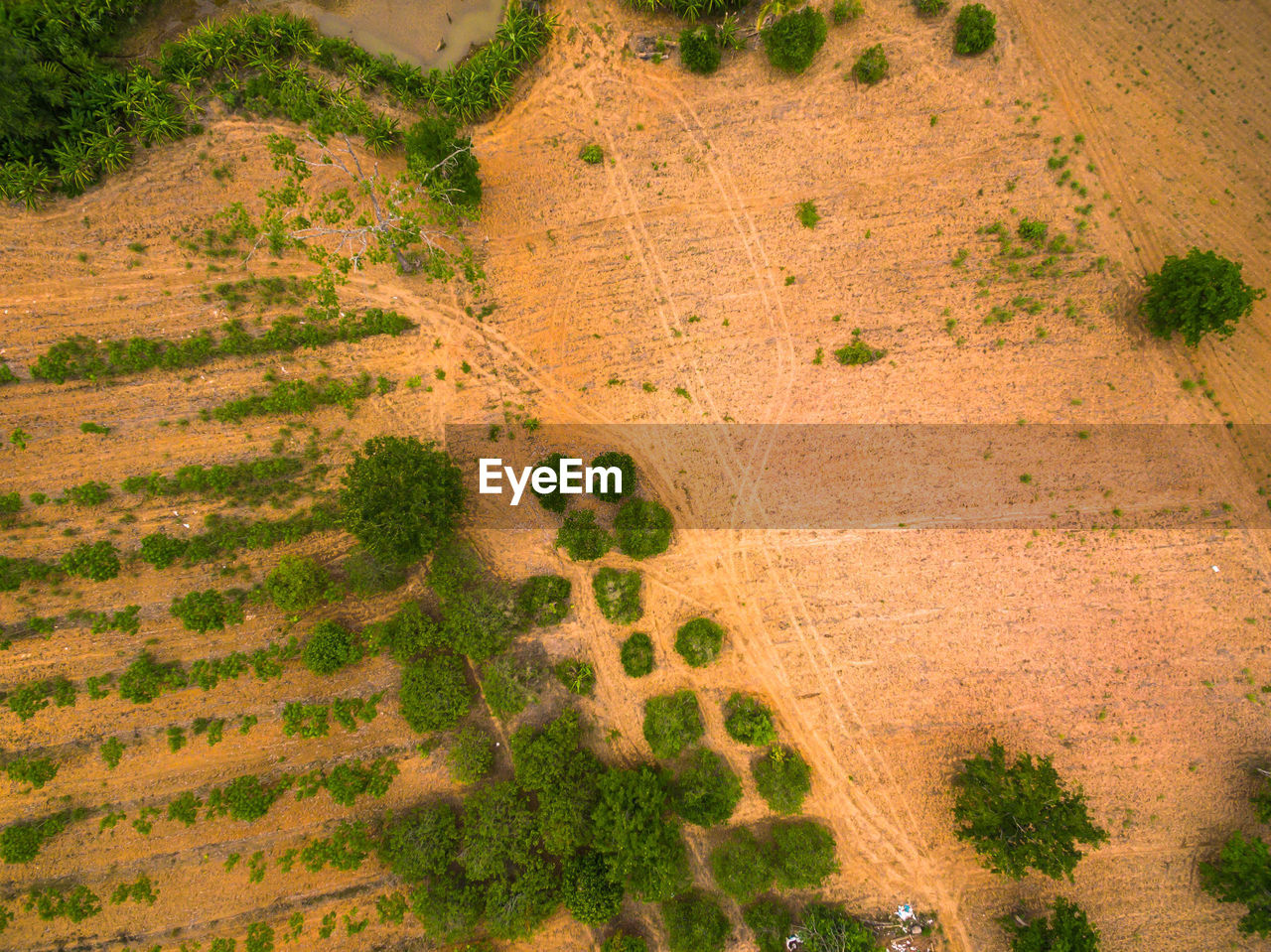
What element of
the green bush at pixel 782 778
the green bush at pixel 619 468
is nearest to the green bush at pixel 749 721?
the green bush at pixel 782 778

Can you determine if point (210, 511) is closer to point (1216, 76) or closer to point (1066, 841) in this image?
point (1066, 841)

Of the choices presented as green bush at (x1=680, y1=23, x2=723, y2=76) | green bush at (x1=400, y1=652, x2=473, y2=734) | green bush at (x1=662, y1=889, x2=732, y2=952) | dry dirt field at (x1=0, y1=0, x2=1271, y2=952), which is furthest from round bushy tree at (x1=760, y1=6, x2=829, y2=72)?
green bush at (x1=662, y1=889, x2=732, y2=952)

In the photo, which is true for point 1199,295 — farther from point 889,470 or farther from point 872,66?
point 872,66

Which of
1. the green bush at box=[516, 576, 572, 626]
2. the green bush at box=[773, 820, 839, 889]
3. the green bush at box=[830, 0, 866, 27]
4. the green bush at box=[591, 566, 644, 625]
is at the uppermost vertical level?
the green bush at box=[830, 0, 866, 27]

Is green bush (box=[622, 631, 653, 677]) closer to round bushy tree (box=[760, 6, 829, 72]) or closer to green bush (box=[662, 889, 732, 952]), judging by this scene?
green bush (box=[662, 889, 732, 952])

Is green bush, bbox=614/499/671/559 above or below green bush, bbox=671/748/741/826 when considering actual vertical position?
above

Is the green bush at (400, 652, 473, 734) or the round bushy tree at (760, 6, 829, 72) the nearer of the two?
the round bushy tree at (760, 6, 829, 72)

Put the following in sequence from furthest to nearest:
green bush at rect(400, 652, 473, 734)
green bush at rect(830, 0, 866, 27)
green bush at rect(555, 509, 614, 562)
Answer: green bush at rect(555, 509, 614, 562)
green bush at rect(830, 0, 866, 27)
green bush at rect(400, 652, 473, 734)
